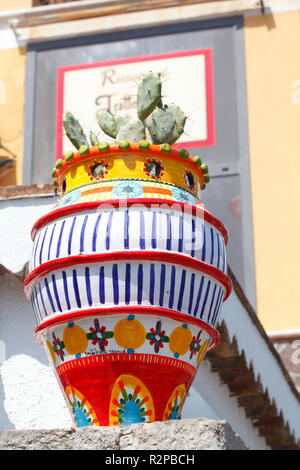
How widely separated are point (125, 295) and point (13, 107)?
399 inches

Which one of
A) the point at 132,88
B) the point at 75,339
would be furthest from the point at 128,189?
the point at 132,88

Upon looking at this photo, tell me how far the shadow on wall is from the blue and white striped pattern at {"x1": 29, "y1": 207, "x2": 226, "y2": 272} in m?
1.65

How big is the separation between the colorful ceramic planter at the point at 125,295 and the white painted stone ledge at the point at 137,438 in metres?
0.28

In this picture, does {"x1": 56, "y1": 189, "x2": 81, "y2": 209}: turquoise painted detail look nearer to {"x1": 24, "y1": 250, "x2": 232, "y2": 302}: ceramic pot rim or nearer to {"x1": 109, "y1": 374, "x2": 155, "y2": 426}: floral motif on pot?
{"x1": 24, "y1": 250, "x2": 232, "y2": 302}: ceramic pot rim

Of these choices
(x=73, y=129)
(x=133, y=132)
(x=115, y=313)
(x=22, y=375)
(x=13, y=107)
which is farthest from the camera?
(x=13, y=107)

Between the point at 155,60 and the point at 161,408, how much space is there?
9.78m

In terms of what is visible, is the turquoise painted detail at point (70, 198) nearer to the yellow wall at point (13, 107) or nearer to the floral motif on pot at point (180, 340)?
the floral motif on pot at point (180, 340)

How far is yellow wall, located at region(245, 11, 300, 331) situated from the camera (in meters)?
10.7

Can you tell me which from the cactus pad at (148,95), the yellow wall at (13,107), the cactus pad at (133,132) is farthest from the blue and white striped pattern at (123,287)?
the yellow wall at (13,107)

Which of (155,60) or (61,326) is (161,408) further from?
(155,60)

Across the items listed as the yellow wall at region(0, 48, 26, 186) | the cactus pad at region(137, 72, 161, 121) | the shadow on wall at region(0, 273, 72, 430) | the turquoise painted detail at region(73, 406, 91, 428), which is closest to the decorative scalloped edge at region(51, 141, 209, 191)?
the cactus pad at region(137, 72, 161, 121)

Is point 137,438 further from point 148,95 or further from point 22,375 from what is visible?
point 22,375

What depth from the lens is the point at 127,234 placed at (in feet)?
9.85

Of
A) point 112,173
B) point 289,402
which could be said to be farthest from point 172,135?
point 289,402
